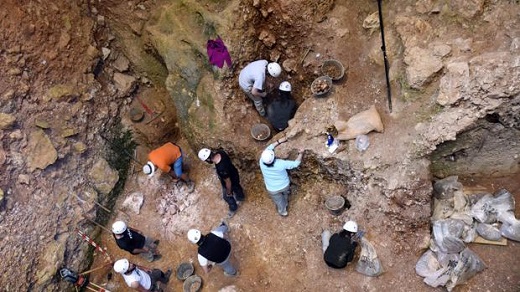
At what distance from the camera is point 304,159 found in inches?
316

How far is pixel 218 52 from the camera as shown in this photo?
8586 millimetres

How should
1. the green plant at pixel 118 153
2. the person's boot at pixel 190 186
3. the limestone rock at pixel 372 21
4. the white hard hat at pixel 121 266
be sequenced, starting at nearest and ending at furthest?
the white hard hat at pixel 121 266, the limestone rock at pixel 372 21, the person's boot at pixel 190 186, the green plant at pixel 118 153

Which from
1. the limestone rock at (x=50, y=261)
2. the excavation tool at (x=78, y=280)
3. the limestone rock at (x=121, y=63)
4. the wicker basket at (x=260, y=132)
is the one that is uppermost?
the limestone rock at (x=121, y=63)

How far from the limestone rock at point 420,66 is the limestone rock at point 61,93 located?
22.1 ft

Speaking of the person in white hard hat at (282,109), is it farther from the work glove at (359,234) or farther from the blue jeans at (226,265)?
the work glove at (359,234)

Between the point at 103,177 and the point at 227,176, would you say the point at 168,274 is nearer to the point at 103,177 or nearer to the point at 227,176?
the point at 227,176

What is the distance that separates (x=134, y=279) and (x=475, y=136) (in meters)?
6.18

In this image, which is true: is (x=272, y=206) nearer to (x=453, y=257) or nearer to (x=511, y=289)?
(x=453, y=257)

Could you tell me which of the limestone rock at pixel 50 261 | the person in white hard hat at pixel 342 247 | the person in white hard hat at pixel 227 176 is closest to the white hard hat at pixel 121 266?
the limestone rock at pixel 50 261

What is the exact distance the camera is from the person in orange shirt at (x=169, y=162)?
28.4 ft

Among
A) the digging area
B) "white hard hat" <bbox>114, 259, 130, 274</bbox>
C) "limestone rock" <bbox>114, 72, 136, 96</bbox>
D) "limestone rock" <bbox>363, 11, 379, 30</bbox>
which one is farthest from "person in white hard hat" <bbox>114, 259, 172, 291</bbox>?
"limestone rock" <bbox>363, 11, 379, 30</bbox>

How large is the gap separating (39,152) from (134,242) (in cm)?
268

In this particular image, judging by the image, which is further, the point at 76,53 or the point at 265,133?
the point at 76,53

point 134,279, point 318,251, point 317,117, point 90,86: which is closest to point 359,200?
point 318,251
